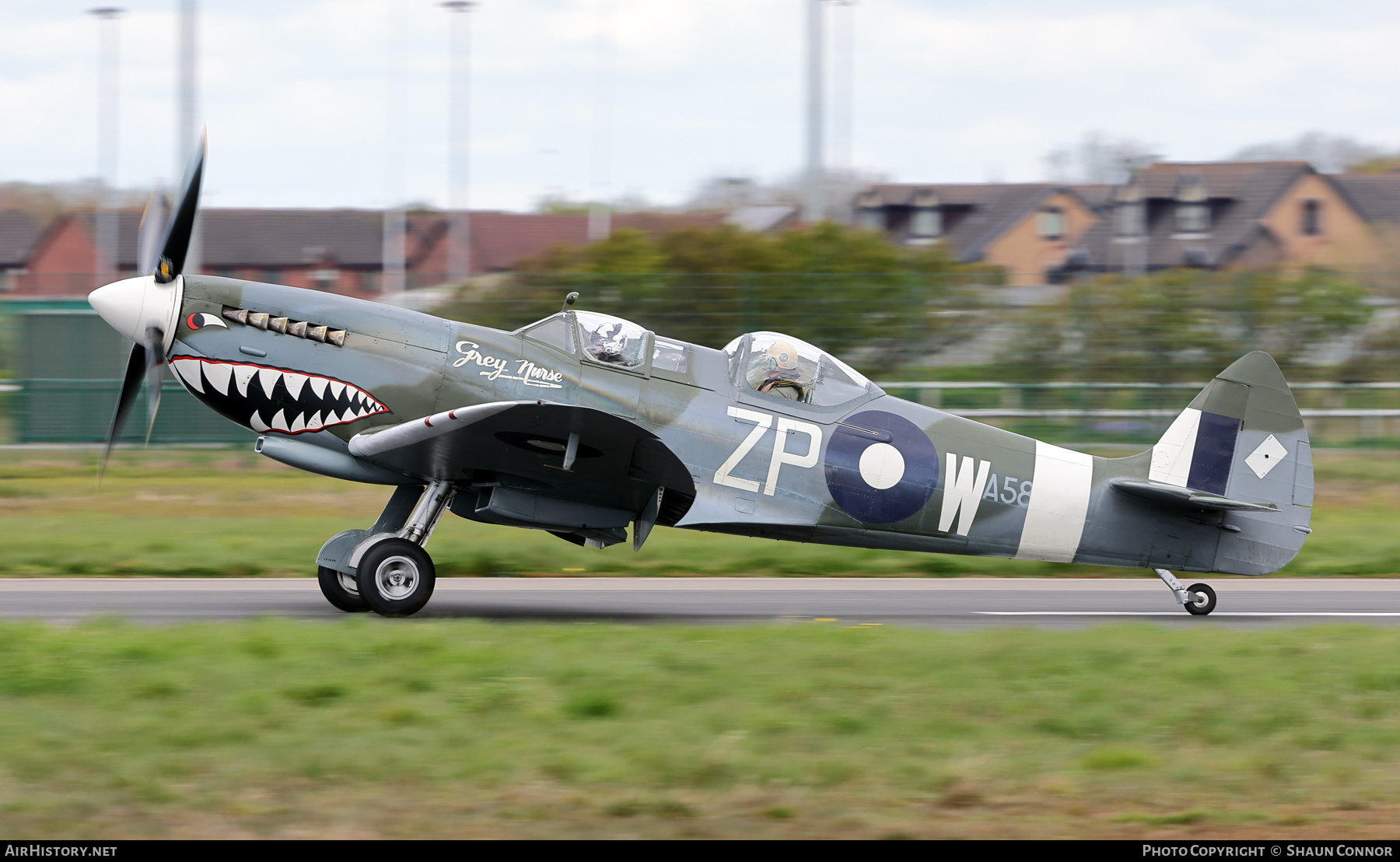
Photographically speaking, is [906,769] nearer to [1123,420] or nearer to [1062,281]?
[1123,420]

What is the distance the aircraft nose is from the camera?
8992 millimetres

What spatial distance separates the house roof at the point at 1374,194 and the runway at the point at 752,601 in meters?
45.7

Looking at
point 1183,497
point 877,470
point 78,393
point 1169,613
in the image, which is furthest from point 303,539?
point 1183,497

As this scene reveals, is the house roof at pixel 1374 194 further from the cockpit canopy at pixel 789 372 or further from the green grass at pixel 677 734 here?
the green grass at pixel 677 734

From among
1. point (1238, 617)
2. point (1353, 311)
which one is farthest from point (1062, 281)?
point (1238, 617)

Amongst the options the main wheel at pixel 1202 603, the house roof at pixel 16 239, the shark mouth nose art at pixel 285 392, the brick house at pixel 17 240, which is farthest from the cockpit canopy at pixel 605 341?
the house roof at pixel 16 239

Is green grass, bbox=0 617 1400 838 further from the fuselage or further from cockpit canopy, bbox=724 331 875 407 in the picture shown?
cockpit canopy, bbox=724 331 875 407

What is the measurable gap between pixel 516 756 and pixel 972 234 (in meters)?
53.0

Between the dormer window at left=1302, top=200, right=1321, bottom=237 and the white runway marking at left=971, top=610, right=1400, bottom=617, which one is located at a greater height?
the dormer window at left=1302, top=200, right=1321, bottom=237

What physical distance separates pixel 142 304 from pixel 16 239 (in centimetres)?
4980

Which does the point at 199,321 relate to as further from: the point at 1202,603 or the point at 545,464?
the point at 1202,603

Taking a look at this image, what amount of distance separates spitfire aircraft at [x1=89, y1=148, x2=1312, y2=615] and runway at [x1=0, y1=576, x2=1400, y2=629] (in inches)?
19.6

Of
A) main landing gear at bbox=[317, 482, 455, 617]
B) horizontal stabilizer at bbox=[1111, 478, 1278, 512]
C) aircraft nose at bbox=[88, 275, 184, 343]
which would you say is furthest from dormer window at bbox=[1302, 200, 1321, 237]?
aircraft nose at bbox=[88, 275, 184, 343]

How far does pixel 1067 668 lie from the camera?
709 cm
